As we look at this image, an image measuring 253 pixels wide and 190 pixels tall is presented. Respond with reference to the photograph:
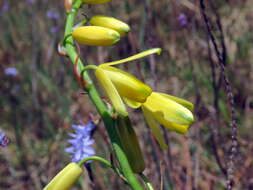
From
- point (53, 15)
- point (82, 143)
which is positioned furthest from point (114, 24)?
point (53, 15)

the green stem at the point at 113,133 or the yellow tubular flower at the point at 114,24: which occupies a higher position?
the yellow tubular flower at the point at 114,24

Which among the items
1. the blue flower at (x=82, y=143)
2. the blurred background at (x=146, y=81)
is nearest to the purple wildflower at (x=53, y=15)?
the blurred background at (x=146, y=81)

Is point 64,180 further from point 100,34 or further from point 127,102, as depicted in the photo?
point 100,34

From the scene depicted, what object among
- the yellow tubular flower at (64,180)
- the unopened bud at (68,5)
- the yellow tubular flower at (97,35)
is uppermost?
the unopened bud at (68,5)

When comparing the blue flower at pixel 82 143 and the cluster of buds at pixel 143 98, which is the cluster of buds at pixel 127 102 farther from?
the blue flower at pixel 82 143

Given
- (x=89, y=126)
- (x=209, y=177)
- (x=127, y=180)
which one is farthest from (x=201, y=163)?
(x=127, y=180)

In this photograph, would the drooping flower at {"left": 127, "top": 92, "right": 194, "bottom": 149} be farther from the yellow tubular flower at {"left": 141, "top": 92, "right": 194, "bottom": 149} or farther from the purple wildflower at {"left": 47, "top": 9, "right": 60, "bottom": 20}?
the purple wildflower at {"left": 47, "top": 9, "right": 60, "bottom": 20}

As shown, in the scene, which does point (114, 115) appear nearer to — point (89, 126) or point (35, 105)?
point (89, 126)

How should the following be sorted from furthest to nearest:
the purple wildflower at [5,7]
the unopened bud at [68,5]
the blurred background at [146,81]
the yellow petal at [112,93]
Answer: the purple wildflower at [5,7] → the blurred background at [146,81] → the unopened bud at [68,5] → the yellow petal at [112,93]

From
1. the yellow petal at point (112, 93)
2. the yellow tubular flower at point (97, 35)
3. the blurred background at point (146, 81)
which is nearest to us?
the yellow petal at point (112, 93)
